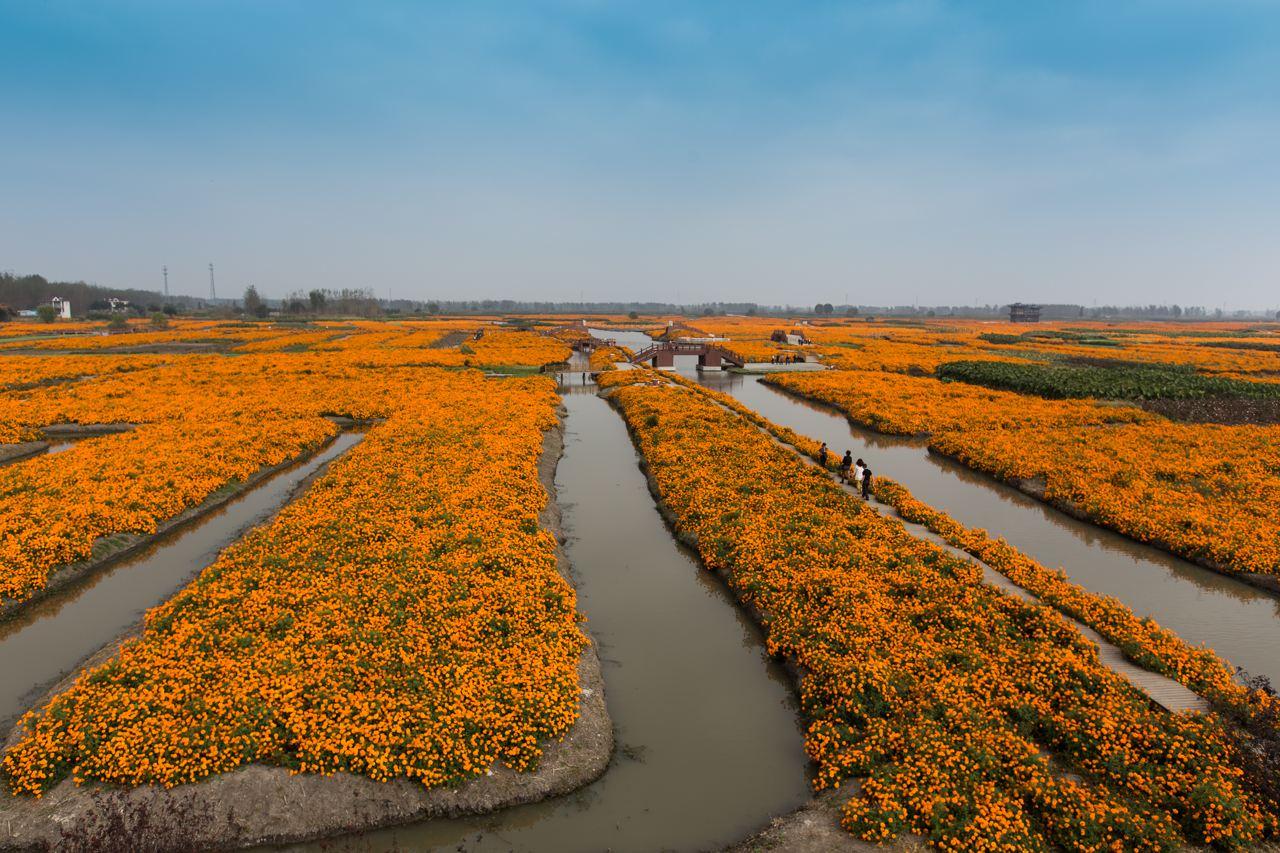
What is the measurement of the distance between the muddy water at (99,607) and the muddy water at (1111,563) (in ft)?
94.4

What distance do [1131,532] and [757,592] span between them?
16251mm

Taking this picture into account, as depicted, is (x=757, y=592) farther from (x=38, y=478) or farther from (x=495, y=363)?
(x=495, y=363)

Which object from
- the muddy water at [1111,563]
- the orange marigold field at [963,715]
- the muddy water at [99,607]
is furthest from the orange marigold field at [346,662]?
the muddy water at [1111,563]

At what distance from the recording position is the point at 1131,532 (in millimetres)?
22438

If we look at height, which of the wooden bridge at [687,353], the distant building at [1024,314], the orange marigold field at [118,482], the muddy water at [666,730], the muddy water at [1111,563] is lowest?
the muddy water at [666,730]

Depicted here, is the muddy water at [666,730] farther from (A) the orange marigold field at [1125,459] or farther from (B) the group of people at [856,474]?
(A) the orange marigold field at [1125,459]

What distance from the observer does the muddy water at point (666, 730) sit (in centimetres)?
1024

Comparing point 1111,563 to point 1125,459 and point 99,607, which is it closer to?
point 1125,459

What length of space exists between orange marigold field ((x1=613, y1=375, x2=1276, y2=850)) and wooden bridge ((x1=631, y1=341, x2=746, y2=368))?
52.8 meters

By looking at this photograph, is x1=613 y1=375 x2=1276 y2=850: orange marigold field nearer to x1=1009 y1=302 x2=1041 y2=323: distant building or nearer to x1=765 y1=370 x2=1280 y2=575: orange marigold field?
x1=765 y1=370 x2=1280 y2=575: orange marigold field

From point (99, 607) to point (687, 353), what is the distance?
61.1m

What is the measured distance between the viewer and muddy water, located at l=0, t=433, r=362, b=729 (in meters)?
14.1

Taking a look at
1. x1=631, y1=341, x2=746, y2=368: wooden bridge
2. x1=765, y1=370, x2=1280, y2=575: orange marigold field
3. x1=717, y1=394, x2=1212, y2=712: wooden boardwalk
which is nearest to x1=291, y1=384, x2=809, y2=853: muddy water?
x1=717, y1=394, x2=1212, y2=712: wooden boardwalk

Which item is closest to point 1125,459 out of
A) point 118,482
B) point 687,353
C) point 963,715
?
point 963,715
